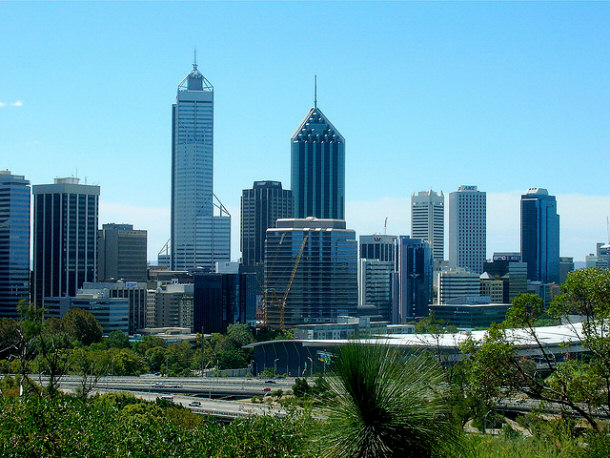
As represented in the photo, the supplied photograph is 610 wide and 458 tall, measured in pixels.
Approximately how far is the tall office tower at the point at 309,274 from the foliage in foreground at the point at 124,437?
5902 inches

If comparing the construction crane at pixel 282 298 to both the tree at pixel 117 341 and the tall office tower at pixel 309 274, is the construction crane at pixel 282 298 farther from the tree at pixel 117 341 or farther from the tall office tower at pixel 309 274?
the tree at pixel 117 341

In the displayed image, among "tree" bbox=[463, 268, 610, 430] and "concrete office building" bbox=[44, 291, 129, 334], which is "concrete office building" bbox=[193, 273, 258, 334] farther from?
"tree" bbox=[463, 268, 610, 430]

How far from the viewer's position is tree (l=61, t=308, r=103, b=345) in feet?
395

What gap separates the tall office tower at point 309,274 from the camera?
171 m

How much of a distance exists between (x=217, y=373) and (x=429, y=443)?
88973mm

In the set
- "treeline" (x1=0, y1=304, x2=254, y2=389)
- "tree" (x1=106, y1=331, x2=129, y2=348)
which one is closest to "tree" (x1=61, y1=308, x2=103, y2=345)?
"treeline" (x1=0, y1=304, x2=254, y2=389)

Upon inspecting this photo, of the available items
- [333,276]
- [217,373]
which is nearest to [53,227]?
[333,276]

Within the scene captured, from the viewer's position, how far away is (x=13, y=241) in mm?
165750

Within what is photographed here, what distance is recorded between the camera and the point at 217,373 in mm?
104000

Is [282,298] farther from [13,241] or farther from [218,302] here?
[13,241]

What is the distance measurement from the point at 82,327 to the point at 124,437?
108 meters

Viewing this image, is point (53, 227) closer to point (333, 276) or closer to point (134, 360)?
point (333, 276)

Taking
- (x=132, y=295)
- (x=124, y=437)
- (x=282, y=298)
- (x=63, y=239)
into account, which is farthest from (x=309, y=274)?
A: (x=124, y=437)

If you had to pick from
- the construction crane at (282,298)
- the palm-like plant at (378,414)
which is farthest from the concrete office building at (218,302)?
the palm-like plant at (378,414)
